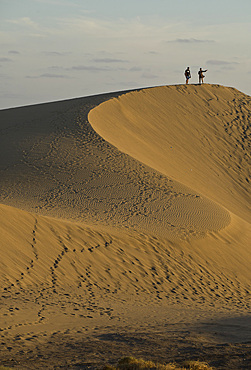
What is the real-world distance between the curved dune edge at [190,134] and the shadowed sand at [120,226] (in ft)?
0.35

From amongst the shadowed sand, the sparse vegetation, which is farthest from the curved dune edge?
the sparse vegetation

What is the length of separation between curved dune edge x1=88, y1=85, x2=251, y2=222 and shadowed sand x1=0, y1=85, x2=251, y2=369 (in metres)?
0.11

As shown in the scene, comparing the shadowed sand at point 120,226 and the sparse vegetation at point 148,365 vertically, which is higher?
the sparse vegetation at point 148,365

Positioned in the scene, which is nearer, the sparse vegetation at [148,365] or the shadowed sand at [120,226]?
the sparse vegetation at [148,365]

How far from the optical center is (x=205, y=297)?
1348cm

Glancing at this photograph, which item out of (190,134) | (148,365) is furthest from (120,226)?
(190,134)

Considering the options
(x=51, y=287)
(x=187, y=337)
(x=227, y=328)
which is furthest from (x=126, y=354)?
(x=51, y=287)

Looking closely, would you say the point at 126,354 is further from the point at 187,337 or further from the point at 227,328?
the point at 227,328

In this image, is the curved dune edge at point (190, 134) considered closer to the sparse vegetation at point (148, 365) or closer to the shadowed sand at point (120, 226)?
the shadowed sand at point (120, 226)

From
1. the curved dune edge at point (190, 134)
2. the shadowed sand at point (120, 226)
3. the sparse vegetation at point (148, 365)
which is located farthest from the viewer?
the curved dune edge at point (190, 134)

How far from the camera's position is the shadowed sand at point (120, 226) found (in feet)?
33.3

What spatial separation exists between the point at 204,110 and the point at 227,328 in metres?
25.3

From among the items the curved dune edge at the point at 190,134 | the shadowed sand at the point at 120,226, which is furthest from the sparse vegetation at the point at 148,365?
the curved dune edge at the point at 190,134

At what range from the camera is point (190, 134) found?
3091 cm
